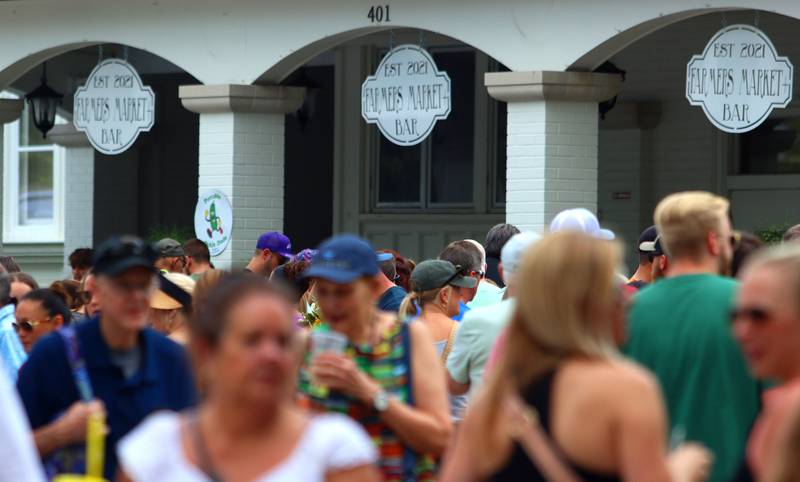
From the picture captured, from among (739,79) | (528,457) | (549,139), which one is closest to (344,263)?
(528,457)

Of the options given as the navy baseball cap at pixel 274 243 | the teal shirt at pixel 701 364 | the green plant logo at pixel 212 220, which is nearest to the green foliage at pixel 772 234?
the navy baseball cap at pixel 274 243

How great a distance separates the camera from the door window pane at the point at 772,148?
58.2ft

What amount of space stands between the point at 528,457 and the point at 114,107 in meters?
13.7

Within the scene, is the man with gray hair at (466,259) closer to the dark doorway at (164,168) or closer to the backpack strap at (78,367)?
the backpack strap at (78,367)

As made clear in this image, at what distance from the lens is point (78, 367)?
5.22 metres

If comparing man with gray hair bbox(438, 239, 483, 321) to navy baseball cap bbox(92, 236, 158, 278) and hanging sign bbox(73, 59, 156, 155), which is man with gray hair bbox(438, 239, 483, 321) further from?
hanging sign bbox(73, 59, 156, 155)

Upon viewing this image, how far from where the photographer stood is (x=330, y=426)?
12.7 ft

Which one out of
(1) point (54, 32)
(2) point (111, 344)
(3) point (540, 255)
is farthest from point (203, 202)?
(3) point (540, 255)

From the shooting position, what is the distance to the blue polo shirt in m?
5.24

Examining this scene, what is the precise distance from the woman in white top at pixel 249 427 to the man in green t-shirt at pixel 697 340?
1558 millimetres

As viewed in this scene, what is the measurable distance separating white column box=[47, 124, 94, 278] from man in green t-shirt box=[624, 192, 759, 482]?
16487 mm

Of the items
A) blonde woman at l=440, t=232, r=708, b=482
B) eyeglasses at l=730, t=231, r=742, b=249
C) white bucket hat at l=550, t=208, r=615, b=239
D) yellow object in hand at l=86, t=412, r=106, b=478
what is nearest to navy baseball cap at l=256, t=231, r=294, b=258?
white bucket hat at l=550, t=208, r=615, b=239

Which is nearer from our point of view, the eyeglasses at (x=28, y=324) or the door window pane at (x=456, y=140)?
the eyeglasses at (x=28, y=324)

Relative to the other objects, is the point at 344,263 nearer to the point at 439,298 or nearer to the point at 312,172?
the point at 439,298
